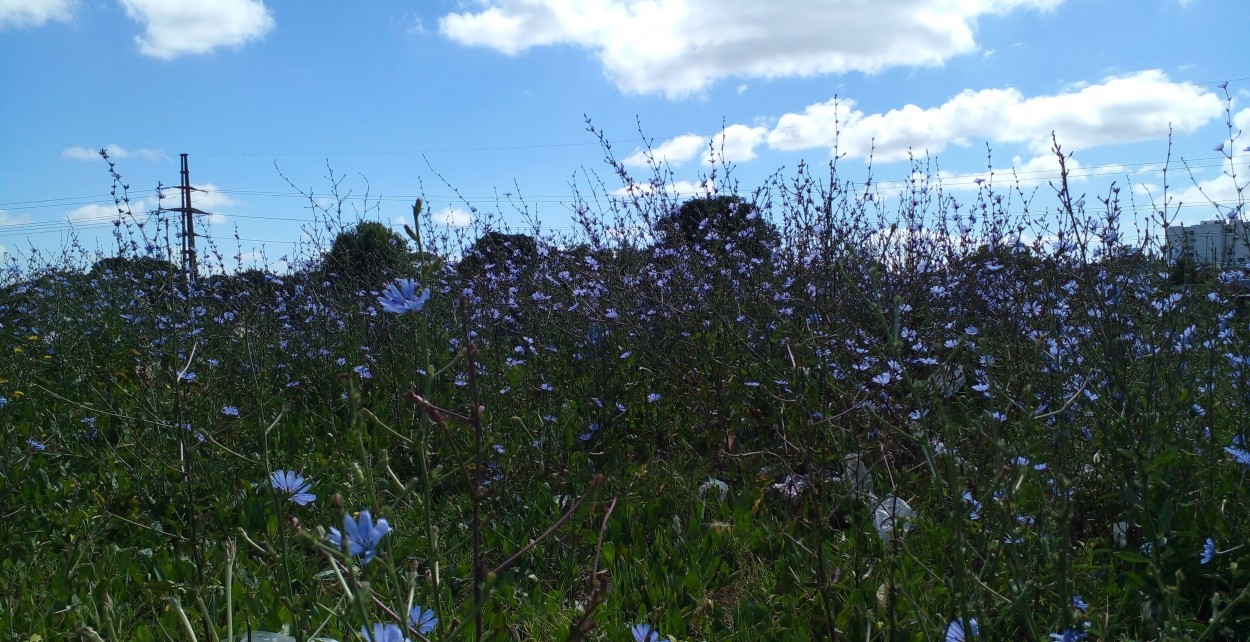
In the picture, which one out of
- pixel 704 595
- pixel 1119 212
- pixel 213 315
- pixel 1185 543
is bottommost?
pixel 704 595

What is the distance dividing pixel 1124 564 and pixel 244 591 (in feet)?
7.40

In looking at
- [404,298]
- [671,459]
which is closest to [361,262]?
[671,459]

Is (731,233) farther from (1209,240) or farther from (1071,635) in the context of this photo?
(1071,635)

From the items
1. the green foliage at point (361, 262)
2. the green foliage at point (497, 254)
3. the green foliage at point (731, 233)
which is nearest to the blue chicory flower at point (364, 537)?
the green foliage at point (731, 233)

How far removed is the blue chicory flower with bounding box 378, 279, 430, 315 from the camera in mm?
979

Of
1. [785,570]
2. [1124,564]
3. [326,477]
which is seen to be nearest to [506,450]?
[326,477]

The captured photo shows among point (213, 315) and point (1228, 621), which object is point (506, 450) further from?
point (213, 315)

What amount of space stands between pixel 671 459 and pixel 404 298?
223cm

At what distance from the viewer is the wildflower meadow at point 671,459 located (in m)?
1.34

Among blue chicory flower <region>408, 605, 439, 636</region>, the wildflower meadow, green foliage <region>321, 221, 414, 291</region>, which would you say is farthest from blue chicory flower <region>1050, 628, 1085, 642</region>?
green foliage <region>321, 221, 414, 291</region>

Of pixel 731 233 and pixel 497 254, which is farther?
pixel 497 254

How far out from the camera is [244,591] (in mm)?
2145

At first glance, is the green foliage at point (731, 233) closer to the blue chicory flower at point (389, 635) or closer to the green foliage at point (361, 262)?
the green foliage at point (361, 262)

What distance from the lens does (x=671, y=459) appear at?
10.3 ft
